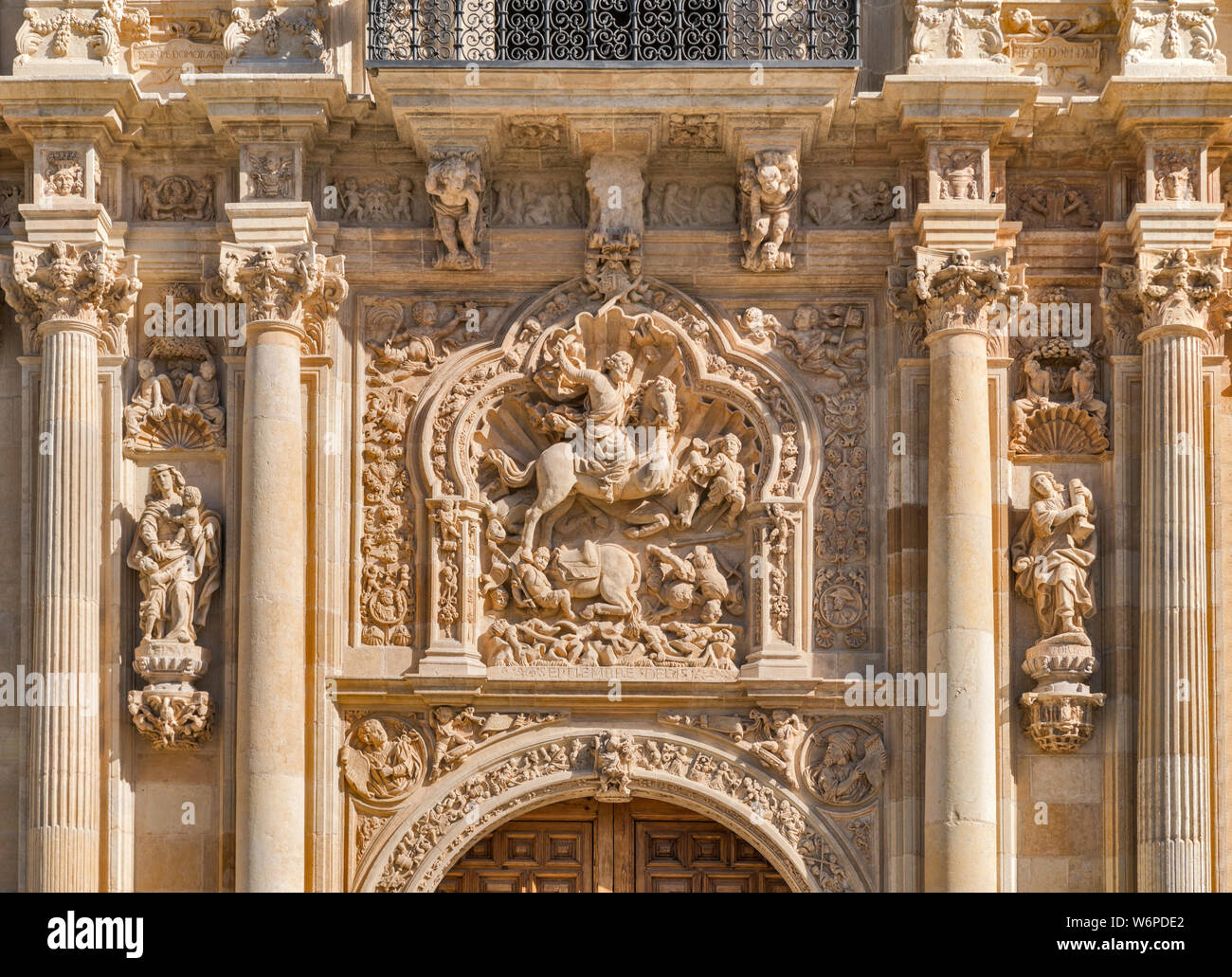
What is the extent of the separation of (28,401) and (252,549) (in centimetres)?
184

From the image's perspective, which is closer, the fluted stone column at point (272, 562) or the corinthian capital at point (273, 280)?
the fluted stone column at point (272, 562)

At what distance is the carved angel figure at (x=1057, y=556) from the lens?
18.9 metres

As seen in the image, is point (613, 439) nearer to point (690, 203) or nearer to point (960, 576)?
point (690, 203)

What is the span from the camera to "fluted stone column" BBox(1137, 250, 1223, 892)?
1842 centimetres

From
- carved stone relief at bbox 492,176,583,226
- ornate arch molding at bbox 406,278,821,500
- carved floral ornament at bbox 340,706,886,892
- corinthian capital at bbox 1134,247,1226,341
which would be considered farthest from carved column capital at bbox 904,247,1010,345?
carved floral ornament at bbox 340,706,886,892

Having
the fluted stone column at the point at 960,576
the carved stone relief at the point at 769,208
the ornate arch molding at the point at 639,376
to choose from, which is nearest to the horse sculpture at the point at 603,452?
the ornate arch molding at the point at 639,376

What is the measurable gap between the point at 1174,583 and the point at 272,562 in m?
5.57

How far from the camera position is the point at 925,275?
1898 cm

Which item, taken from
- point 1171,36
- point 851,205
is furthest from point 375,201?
point 1171,36

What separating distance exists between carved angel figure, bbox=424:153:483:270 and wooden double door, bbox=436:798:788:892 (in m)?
3.55

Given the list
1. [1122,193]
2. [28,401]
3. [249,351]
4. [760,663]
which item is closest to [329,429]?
[249,351]

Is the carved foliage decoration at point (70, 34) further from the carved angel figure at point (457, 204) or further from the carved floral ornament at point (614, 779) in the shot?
the carved floral ornament at point (614, 779)

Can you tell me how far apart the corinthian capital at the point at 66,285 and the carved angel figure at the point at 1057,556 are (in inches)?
232

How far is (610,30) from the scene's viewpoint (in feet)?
63.1
